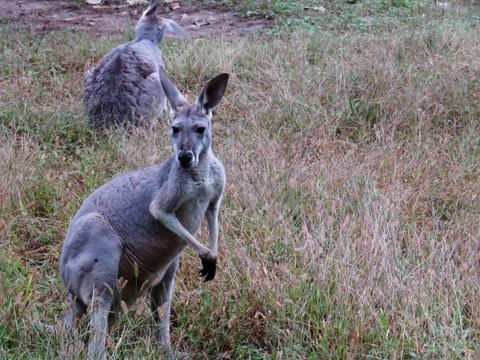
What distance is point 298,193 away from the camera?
4270 millimetres

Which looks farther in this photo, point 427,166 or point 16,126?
point 16,126

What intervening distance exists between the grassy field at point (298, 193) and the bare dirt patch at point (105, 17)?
1.64 metres

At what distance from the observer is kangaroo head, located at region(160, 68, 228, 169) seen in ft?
9.73

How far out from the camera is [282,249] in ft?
12.0

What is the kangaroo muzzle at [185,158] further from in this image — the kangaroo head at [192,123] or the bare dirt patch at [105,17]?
the bare dirt patch at [105,17]

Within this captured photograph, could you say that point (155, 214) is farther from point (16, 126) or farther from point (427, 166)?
point (16, 126)

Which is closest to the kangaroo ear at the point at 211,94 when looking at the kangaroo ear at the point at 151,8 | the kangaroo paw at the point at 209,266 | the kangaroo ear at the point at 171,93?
the kangaroo ear at the point at 171,93

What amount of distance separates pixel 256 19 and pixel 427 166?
614 centimetres

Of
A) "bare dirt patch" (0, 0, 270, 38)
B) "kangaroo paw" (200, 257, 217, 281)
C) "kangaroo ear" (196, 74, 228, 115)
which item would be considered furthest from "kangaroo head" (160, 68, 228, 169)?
"bare dirt patch" (0, 0, 270, 38)

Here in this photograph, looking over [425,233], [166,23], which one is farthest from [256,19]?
[425,233]

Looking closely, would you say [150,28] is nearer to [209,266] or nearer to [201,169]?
[201,169]

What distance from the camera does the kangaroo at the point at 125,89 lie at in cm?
602

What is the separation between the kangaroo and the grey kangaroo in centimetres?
258

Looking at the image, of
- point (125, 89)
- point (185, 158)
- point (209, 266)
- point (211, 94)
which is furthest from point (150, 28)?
point (209, 266)
